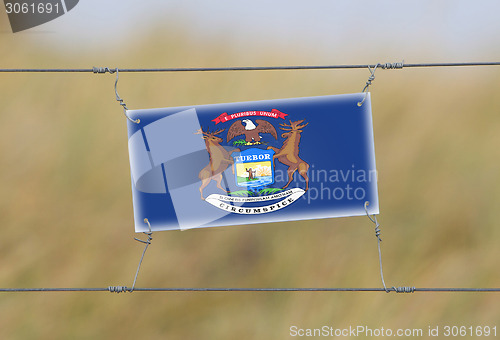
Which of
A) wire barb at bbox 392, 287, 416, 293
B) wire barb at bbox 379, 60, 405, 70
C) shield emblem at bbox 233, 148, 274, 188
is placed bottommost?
wire barb at bbox 392, 287, 416, 293

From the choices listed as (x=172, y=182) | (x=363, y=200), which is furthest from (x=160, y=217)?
(x=363, y=200)

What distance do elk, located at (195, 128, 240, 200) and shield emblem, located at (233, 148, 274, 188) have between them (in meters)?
0.05

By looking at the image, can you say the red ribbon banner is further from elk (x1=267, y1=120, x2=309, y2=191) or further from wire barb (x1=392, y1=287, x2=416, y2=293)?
wire barb (x1=392, y1=287, x2=416, y2=293)

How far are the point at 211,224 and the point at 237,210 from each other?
15 centimetres

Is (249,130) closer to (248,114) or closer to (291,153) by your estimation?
(248,114)

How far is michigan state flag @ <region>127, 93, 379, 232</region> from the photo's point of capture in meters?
2.44

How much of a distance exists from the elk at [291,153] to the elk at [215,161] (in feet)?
0.75

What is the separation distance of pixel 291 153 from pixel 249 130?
0.81ft

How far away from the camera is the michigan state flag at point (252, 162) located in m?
2.44

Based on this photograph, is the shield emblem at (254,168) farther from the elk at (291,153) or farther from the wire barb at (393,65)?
the wire barb at (393,65)

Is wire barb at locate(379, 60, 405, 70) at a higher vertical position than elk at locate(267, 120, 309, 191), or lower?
higher

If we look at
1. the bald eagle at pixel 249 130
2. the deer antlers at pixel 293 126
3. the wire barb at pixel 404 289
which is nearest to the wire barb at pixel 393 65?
the deer antlers at pixel 293 126

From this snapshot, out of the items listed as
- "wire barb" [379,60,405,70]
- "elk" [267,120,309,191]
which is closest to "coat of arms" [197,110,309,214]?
"elk" [267,120,309,191]

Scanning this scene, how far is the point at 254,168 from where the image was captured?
2465 millimetres
